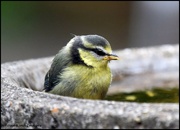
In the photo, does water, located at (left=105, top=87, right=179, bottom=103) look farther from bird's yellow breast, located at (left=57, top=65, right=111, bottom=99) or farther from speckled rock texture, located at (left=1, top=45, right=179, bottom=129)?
speckled rock texture, located at (left=1, top=45, right=179, bottom=129)

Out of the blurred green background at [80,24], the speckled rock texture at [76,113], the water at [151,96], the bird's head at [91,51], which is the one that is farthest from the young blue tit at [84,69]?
the blurred green background at [80,24]

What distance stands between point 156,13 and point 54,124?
9.16m

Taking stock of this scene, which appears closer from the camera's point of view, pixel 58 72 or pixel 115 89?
pixel 58 72

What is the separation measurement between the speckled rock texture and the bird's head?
0.71 metres

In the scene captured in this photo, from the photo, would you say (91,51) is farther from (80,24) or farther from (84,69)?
(80,24)

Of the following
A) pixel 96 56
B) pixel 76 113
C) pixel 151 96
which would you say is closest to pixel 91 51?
pixel 96 56

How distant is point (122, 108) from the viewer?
3.38m

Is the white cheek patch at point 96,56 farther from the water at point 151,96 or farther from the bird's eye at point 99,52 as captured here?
the water at point 151,96

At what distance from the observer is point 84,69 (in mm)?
4477

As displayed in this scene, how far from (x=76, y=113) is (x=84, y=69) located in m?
1.08

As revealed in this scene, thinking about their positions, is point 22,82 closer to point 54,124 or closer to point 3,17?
point 54,124

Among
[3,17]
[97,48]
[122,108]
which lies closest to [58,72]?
[97,48]

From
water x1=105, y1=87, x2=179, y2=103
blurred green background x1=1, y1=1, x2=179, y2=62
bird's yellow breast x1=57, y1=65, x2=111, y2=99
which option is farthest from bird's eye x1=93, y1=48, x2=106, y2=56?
blurred green background x1=1, y1=1, x2=179, y2=62

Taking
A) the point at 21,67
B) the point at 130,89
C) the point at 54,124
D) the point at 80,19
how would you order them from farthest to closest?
1. the point at 80,19
2. the point at 130,89
3. the point at 21,67
4. the point at 54,124
